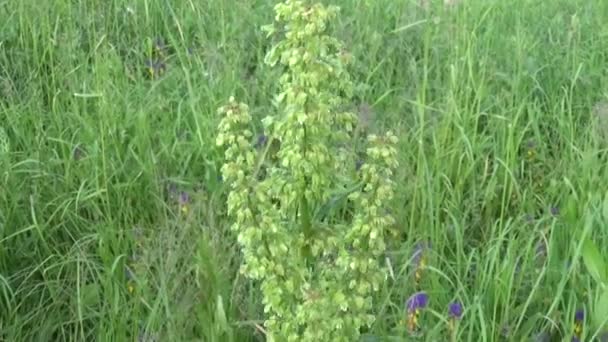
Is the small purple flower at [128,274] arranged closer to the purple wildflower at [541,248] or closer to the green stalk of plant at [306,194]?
the green stalk of plant at [306,194]

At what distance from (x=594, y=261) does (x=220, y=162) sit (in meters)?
1.00

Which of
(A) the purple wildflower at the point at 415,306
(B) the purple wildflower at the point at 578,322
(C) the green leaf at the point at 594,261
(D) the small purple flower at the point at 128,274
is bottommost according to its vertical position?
(D) the small purple flower at the point at 128,274

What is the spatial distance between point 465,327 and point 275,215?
555 millimetres

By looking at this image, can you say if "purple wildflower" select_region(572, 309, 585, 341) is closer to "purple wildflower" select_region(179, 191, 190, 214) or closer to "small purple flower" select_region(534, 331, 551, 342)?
"small purple flower" select_region(534, 331, 551, 342)

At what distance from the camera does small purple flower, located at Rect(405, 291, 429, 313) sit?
202cm

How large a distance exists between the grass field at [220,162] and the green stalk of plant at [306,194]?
0.26 metres

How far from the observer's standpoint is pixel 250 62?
10.7 ft

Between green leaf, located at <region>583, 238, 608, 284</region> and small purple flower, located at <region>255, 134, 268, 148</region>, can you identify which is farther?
small purple flower, located at <region>255, 134, 268, 148</region>

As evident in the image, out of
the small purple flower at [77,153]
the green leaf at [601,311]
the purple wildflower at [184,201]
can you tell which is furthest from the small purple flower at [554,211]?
the small purple flower at [77,153]

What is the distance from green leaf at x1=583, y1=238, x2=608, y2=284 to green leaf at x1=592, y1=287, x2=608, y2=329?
7cm

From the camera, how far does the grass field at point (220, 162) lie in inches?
83.9

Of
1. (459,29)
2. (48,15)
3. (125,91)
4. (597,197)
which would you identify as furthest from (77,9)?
(597,197)

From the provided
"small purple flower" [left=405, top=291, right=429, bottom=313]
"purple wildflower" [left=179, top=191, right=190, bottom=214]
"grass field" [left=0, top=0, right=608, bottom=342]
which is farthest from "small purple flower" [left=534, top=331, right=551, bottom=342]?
"purple wildflower" [left=179, top=191, right=190, bottom=214]

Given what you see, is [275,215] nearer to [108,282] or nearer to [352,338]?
[352,338]
